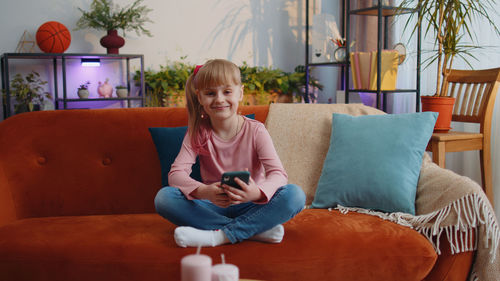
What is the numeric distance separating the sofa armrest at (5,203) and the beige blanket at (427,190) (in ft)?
3.57

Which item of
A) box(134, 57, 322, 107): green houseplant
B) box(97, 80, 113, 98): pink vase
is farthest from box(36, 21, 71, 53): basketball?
box(134, 57, 322, 107): green houseplant

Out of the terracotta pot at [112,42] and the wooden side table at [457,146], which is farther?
the terracotta pot at [112,42]

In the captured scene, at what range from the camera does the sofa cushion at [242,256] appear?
4.67ft

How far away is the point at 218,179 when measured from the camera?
1.69 metres

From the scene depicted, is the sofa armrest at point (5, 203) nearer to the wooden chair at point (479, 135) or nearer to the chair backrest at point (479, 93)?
the wooden chair at point (479, 135)

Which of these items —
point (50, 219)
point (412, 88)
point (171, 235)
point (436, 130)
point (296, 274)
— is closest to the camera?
point (296, 274)

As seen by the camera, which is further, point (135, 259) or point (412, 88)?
point (412, 88)

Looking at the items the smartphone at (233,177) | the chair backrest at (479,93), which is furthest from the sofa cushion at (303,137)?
the chair backrest at (479,93)

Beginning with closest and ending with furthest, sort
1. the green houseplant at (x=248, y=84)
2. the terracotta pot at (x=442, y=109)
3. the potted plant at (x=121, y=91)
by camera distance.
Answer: the terracotta pot at (x=442, y=109) < the potted plant at (x=121, y=91) < the green houseplant at (x=248, y=84)

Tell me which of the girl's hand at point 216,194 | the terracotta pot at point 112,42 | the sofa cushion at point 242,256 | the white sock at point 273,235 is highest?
the terracotta pot at point 112,42

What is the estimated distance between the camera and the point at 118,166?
1928mm

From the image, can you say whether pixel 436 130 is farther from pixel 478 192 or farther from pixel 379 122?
pixel 478 192

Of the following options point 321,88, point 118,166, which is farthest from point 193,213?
point 321,88

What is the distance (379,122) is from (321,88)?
286cm
